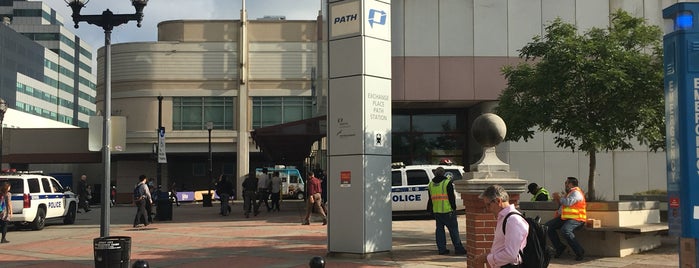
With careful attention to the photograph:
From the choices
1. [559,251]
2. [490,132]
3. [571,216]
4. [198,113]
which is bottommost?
[559,251]

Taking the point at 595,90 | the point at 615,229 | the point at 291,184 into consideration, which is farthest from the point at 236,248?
the point at 291,184

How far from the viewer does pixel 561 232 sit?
38.0 ft

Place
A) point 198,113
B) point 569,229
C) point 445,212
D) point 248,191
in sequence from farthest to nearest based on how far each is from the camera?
point 198,113
point 248,191
point 445,212
point 569,229

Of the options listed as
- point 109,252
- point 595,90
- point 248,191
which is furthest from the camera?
point 248,191

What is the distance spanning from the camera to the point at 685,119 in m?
6.74

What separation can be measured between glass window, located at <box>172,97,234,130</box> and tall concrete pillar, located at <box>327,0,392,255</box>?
41.2 meters

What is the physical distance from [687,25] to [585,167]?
2039cm

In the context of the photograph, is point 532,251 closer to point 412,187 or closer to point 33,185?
point 412,187

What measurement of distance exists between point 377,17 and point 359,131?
7.00ft

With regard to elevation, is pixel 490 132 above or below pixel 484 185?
above

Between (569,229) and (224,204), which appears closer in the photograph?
(569,229)

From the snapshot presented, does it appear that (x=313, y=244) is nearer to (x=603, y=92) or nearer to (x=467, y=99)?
(x=603, y=92)

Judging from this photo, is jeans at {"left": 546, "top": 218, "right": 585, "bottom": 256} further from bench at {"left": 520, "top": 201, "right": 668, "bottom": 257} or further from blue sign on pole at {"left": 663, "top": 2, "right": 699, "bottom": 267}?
blue sign on pole at {"left": 663, "top": 2, "right": 699, "bottom": 267}

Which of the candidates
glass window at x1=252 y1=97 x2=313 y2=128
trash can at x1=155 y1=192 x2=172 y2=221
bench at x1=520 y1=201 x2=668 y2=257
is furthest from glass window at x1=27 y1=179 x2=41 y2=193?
glass window at x1=252 y1=97 x2=313 y2=128
